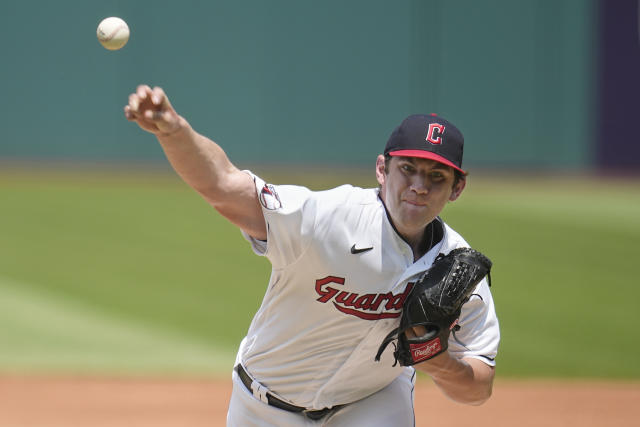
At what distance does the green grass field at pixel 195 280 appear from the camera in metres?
8.72

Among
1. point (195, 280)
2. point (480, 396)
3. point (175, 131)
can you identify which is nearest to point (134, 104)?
point (175, 131)

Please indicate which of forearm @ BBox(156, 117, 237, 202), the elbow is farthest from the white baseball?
the elbow

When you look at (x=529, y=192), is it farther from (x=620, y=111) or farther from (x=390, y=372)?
(x=390, y=372)

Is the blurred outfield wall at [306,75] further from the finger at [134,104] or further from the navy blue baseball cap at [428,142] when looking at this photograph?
the finger at [134,104]

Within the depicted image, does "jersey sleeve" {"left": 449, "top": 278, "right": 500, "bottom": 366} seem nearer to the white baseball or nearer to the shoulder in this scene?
the shoulder

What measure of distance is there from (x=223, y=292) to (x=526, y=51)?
1363 centimetres

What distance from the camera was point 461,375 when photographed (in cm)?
371

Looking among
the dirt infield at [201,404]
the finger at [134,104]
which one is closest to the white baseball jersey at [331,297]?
the finger at [134,104]

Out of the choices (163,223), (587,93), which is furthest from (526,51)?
(163,223)

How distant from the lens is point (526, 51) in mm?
21953

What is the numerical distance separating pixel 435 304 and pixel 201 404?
4.19 m

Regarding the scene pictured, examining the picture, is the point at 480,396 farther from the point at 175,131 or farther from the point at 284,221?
the point at 175,131

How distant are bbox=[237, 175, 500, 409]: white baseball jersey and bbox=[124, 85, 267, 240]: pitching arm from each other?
0.17 ft

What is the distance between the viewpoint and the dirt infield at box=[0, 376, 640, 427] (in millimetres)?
6703
